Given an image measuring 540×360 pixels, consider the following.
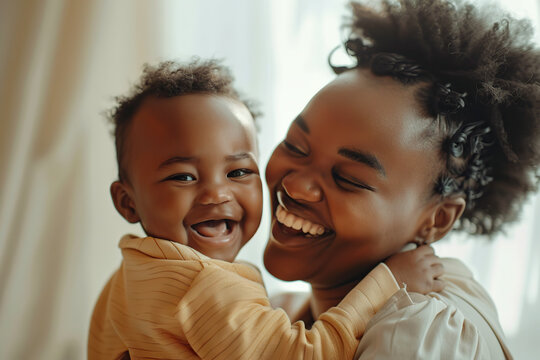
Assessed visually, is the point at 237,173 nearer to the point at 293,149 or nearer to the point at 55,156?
the point at 293,149

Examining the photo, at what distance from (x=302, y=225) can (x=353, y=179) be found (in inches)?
6.6

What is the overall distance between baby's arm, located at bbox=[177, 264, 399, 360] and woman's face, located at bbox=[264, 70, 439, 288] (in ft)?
0.59

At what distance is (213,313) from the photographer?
3.57 ft

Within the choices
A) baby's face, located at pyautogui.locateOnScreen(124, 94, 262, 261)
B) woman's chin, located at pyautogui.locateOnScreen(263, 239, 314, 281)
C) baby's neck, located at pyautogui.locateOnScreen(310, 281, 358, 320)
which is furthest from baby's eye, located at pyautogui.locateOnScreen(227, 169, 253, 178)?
baby's neck, located at pyautogui.locateOnScreen(310, 281, 358, 320)

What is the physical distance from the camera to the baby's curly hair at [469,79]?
1.28 meters

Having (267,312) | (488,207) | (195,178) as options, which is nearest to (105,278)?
(195,178)

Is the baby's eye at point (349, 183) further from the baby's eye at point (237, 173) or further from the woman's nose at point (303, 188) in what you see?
the baby's eye at point (237, 173)

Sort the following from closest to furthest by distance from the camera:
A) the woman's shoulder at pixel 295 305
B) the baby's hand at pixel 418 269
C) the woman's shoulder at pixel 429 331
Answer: the woman's shoulder at pixel 429 331 → the baby's hand at pixel 418 269 → the woman's shoulder at pixel 295 305

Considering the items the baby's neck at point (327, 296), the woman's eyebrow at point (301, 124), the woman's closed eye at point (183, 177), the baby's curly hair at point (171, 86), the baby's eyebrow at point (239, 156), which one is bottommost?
the baby's neck at point (327, 296)

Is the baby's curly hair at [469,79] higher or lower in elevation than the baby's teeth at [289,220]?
higher

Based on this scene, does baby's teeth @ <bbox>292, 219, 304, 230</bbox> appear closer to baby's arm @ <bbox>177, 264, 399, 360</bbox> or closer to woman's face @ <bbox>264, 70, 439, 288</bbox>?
woman's face @ <bbox>264, 70, 439, 288</bbox>

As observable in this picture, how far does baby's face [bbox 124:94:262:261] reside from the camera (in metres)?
1.24

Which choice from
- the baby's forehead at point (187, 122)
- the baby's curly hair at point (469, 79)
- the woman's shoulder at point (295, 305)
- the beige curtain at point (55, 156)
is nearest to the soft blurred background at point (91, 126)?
the beige curtain at point (55, 156)

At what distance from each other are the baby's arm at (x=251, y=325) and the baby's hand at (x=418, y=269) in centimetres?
13
